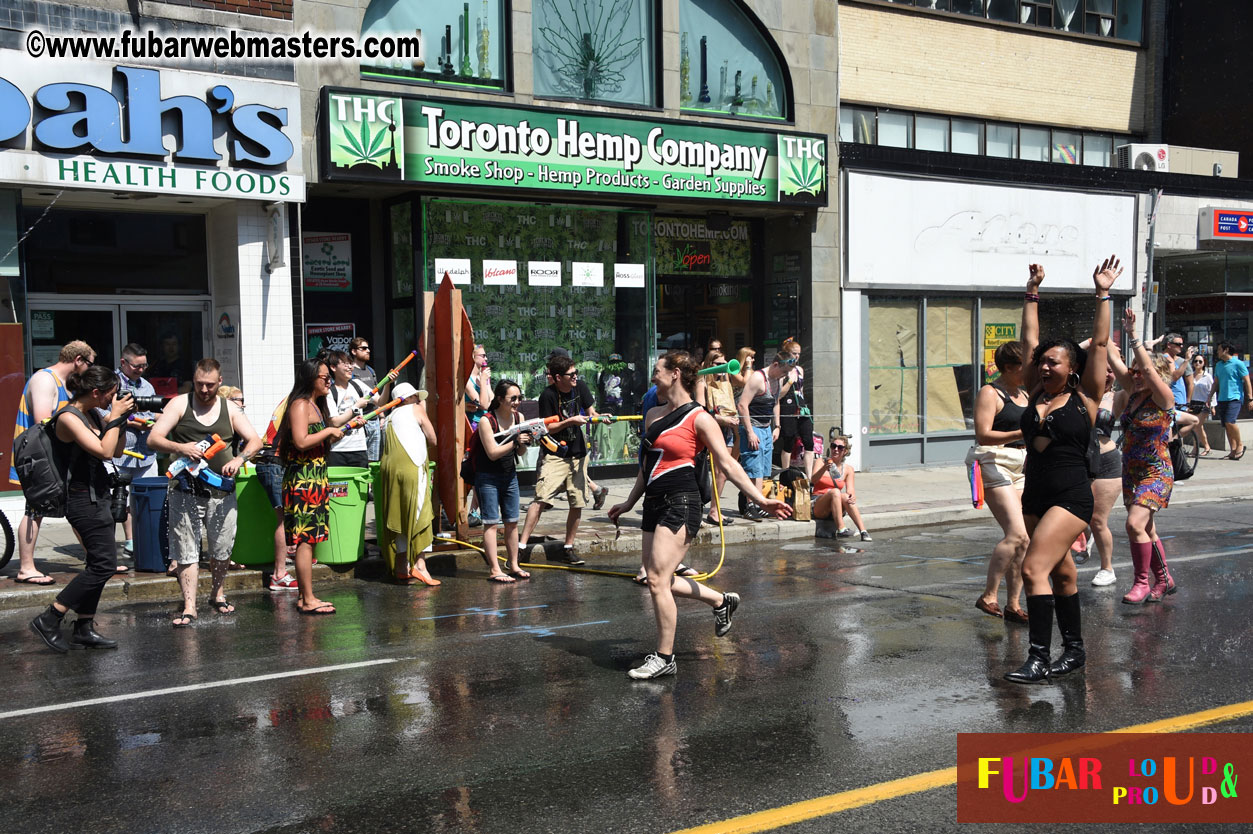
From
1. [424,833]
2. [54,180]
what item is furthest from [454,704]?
[54,180]

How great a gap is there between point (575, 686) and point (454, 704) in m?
0.70

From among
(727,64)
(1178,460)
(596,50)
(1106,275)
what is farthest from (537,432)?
(727,64)

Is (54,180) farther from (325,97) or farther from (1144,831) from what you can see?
(1144,831)

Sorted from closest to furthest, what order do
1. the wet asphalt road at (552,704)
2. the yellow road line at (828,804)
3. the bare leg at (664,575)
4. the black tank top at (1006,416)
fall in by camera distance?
the yellow road line at (828,804), the wet asphalt road at (552,704), the bare leg at (664,575), the black tank top at (1006,416)

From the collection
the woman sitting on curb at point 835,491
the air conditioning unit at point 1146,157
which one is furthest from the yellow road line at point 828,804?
the air conditioning unit at point 1146,157

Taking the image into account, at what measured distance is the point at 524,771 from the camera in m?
5.07

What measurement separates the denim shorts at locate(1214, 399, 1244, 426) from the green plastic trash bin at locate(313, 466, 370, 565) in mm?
15569

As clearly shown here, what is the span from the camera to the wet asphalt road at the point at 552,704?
15.5 ft

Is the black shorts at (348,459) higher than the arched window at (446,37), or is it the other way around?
the arched window at (446,37)

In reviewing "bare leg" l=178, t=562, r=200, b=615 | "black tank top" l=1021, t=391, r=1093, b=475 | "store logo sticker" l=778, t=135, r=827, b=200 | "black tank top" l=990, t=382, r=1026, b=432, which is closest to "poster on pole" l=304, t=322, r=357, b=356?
"store logo sticker" l=778, t=135, r=827, b=200

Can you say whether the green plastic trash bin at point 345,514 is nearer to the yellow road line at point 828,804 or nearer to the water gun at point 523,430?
the water gun at point 523,430

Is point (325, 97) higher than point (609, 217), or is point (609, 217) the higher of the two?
point (325, 97)

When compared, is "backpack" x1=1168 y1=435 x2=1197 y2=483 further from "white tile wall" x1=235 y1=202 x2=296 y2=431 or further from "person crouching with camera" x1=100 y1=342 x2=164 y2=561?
"white tile wall" x1=235 y1=202 x2=296 y2=431

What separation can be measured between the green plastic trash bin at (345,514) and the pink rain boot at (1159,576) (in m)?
6.46
